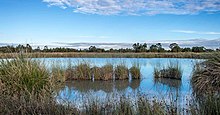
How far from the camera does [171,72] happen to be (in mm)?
16719

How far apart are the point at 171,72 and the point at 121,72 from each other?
2656 millimetres

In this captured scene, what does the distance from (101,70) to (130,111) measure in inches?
423

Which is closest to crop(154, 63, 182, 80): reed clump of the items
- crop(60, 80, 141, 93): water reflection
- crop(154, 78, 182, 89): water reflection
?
crop(154, 78, 182, 89): water reflection

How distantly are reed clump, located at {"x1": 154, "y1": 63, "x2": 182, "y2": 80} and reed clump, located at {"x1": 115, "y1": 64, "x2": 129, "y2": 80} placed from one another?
1658 mm

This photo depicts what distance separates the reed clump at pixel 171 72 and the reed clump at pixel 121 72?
1.66 metres

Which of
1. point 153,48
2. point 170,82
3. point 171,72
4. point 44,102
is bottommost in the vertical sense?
point 170,82

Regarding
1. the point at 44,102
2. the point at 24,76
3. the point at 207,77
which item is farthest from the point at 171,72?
the point at 44,102

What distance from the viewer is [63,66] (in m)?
16.8

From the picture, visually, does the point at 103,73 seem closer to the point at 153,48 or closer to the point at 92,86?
the point at 92,86

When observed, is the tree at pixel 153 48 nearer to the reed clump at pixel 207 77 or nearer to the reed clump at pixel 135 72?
the reed clump at pixel 135 72

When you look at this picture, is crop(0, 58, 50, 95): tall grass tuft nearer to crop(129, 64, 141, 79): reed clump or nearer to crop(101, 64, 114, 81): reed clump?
crop(101, 64, 114, 81): reed clump

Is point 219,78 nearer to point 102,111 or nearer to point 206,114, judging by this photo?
point 206,114

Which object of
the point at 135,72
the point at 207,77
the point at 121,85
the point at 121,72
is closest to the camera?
the point at 207,77

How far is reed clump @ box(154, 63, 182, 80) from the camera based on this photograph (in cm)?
1625
